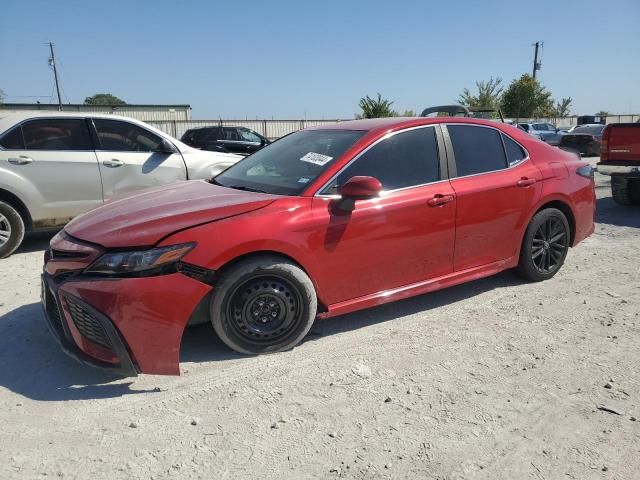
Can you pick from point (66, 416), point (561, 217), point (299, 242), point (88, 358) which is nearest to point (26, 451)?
point (66, 416)

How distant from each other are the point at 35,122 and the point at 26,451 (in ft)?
15.6

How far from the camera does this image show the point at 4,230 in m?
5.82

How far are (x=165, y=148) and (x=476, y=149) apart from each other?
13.4 feet

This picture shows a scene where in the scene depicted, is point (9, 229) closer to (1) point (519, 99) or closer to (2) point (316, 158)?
(2) point (316, 158)

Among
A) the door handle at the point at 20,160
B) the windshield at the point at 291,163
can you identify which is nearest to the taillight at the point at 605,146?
the windshield at the point at 291,163

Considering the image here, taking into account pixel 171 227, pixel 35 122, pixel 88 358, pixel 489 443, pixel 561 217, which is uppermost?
pixel 35 122

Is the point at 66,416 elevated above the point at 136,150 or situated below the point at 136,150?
below

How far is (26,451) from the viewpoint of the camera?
8.21ft

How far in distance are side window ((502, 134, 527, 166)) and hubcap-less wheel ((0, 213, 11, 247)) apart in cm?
536

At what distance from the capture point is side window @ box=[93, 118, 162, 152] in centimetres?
646

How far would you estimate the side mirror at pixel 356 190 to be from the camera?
3.43 metres

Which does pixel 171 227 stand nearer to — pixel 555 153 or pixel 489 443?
pixel 489 443

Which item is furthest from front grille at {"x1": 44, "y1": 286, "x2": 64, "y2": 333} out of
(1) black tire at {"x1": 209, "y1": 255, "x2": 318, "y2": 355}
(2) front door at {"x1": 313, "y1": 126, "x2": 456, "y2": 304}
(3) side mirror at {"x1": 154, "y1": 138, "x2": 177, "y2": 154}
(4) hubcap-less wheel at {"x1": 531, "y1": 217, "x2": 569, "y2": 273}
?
(4) hubcap-less wheel at {"x1": 531, "y1": 217, "x2": 569, "y2": 273}

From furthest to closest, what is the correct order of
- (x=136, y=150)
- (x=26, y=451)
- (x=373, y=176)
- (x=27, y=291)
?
(x=136, y=150)
(x=27, y=291)
(x=373, y=176)
(x=26, y=451)
